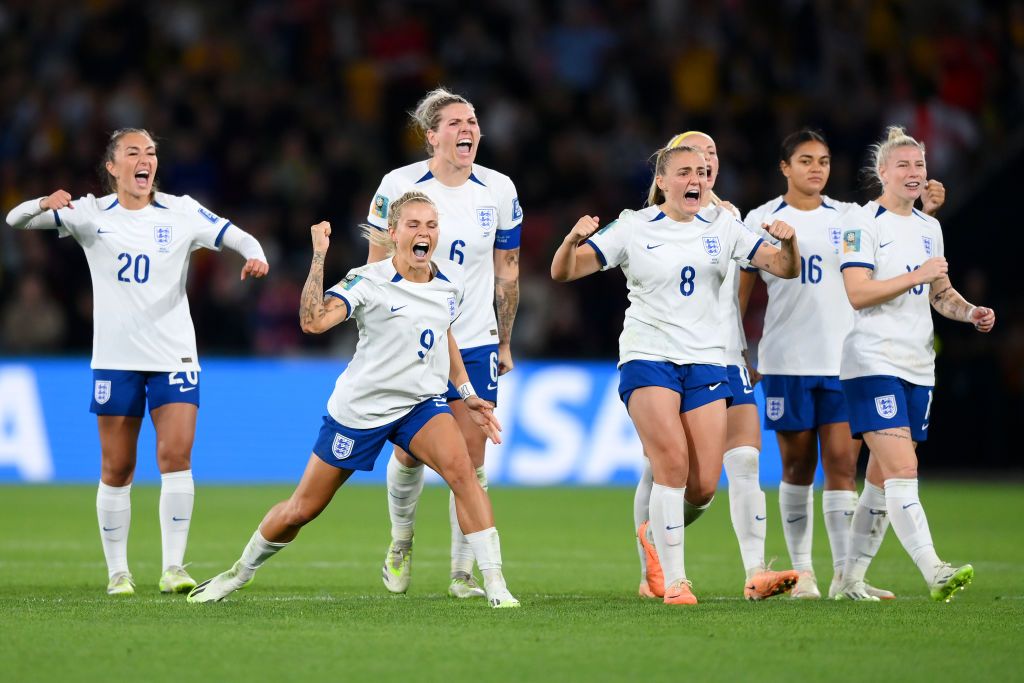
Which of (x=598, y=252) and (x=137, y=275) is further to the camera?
(x=137, y=275)

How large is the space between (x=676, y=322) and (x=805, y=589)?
1.72 meters

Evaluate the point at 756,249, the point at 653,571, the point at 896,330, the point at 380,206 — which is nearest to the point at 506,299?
the point at 380,206

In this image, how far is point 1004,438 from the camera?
17.7 meters

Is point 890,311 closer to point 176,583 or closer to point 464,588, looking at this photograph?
point 464,588

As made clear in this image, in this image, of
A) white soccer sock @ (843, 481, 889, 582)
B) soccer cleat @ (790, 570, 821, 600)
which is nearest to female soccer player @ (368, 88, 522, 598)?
soccer cleat @ (790, 570, 821, 600)

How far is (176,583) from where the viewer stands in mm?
8297

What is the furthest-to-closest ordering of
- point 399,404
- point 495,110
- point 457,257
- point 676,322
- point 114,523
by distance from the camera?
1. point 495,110
2. point 114,523
3. point 457,257
4. point 676,322
5. point 399,404

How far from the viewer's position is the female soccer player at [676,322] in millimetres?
7734

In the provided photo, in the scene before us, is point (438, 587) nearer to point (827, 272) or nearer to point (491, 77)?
point (827, 272)

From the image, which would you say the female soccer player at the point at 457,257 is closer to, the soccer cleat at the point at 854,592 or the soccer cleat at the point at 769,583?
the soccer cleat at the point at 769,583

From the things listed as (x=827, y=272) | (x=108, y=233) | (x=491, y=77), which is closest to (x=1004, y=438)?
(x=491, y=77)

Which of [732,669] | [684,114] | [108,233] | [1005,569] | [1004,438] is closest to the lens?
[732,669]

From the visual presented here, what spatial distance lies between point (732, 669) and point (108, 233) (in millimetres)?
4579

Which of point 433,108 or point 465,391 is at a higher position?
point 433,108
